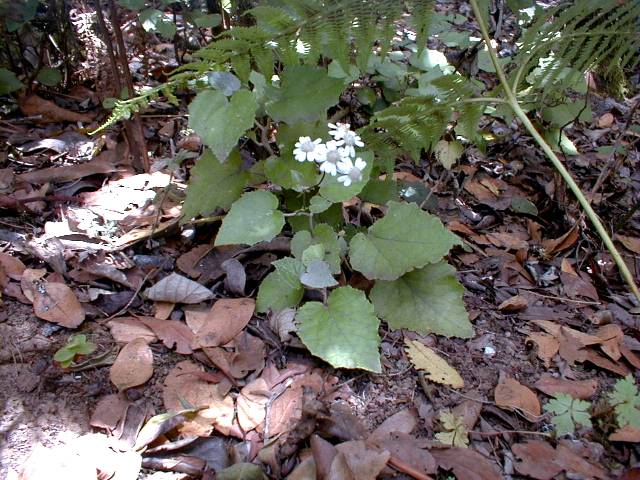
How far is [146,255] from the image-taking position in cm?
189

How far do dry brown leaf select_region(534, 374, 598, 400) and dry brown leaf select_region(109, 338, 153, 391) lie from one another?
1.10 metres

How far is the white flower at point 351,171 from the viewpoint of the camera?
65.4 inches

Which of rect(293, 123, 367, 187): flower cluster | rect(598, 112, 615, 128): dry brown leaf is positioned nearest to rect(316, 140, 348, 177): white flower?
rect(293, 123, 367, 187): flower cluster

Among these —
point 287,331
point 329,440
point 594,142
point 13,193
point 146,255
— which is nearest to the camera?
point 329,440

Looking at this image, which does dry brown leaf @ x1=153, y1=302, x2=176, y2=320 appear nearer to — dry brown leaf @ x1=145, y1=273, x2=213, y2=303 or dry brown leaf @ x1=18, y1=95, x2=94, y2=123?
dry brown leaf @ x1=145, y1=273, x2=213, y2=303

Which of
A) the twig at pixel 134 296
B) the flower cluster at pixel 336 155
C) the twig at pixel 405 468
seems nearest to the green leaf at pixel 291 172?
the flower cluster at pixel 336 155

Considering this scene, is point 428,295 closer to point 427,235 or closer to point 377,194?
point 427,235

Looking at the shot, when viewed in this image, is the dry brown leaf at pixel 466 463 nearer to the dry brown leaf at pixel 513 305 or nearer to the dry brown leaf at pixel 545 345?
the dry brown leaf at pixel 545 345

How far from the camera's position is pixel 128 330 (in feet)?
5.34

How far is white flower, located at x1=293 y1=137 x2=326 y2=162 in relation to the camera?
170cm

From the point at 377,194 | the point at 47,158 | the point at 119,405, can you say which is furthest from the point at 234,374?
the point at 47,158

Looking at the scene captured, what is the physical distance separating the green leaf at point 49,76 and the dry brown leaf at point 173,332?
1.45 m

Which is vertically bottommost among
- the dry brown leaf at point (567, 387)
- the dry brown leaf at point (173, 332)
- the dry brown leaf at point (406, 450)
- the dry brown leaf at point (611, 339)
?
the dry brown leaf at point (611, 339)

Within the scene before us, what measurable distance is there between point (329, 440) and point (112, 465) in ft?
1.65
